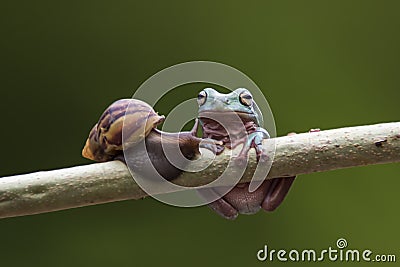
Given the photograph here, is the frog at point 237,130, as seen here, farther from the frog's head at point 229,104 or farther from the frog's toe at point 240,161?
the frog's toe at point 240,161

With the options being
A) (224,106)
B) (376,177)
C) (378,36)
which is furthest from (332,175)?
(224,106)

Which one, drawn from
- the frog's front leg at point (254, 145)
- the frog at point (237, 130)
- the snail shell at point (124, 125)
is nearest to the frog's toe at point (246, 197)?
the frog at point (237, 130)

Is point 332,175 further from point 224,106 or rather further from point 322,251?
point 224,106

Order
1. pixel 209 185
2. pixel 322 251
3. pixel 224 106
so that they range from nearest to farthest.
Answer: pixel 209 185 → pixel 224 106 → pixel 322 251

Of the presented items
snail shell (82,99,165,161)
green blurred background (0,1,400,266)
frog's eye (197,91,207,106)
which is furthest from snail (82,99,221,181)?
green blurred background (0,1,400,266)

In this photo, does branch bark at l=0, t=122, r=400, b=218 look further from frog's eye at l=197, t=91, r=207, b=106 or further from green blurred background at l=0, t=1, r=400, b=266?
green blurred background at l=0, t=1, r=400, b=266
